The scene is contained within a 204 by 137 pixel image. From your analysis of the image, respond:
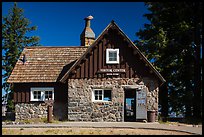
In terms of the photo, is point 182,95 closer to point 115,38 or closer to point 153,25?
point 153,25

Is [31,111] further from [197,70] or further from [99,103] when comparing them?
[197,70]

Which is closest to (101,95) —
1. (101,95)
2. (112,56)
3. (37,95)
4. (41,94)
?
(101,95)

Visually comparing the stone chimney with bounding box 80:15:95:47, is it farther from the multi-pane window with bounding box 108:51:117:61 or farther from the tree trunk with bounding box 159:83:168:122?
the tree trunk with bounding box 159:83:168:122

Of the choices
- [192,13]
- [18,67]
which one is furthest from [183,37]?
[18,67]

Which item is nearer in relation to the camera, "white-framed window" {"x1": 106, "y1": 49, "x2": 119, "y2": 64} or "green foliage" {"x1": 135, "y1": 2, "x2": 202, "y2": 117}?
"white-framed window" {"x1": 106, "y1": 49, "x2": 119, "y2": 64}

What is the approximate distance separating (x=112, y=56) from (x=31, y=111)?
293 inches

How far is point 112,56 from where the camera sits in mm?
22859

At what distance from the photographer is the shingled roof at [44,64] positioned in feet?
79.3

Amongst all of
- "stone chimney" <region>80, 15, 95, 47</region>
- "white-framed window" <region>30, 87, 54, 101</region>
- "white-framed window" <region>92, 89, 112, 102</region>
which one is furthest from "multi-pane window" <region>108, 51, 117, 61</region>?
"stone chimney" <region>80, 15, 95, 47</region>

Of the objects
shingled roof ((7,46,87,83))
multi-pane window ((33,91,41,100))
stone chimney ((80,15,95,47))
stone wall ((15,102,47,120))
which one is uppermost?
stone chimney ((80,15,95,47))

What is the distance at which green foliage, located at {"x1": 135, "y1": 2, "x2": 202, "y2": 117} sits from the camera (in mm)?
25547

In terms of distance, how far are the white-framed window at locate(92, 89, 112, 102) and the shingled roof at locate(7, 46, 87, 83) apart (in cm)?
345

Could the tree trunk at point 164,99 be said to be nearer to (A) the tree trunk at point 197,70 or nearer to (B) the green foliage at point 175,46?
(B) the green foliage at point 175,46

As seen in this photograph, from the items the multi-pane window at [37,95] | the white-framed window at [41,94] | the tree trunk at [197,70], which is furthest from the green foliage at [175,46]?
the multi-pane window at [37,95]
